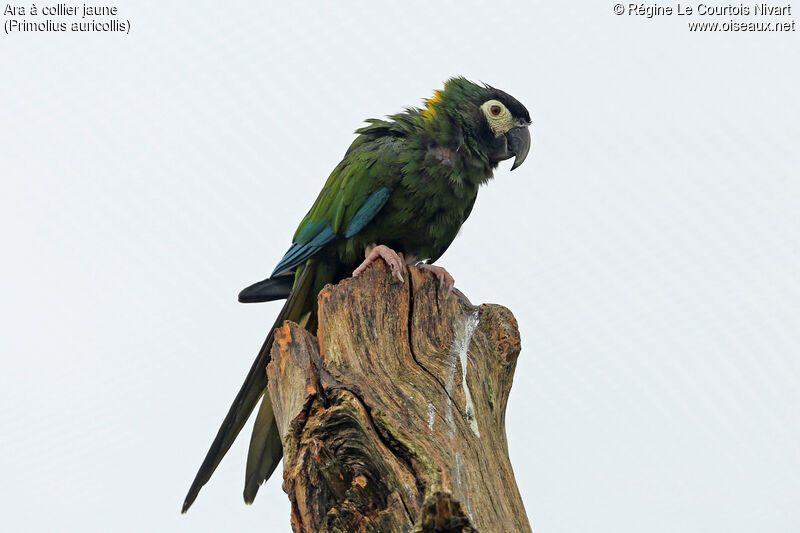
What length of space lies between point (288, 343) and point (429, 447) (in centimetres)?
101

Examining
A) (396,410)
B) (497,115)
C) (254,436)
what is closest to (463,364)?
(396,410)

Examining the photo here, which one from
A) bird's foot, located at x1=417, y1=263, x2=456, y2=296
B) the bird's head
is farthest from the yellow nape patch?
bird's foot, located at x1=417, y1=263, x2=456, y2=296

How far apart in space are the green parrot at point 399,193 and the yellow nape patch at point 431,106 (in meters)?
0.01

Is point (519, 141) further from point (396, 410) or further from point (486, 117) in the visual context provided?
point (396, 410)

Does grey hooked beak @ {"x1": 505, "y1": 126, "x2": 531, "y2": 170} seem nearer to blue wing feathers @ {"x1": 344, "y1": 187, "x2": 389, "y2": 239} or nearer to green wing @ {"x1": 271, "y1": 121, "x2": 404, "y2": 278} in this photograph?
green wing @ {"x1": 271, "y1": 121, "x2": 404, "y2": 278}

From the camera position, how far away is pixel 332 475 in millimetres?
3395

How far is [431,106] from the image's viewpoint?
573 cm

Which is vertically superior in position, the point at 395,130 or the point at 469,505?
the point at 395,130

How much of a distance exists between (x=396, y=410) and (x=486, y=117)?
9.43 ft

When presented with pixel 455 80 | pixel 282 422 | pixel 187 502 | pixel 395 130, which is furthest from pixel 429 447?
pixel 455 80

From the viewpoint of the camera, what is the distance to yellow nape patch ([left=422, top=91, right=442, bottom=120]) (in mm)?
5613

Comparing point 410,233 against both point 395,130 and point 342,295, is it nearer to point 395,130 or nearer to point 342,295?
point 395,130

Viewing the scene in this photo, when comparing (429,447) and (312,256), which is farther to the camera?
(312,256)

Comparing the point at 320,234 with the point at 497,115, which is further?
the point at 497,115
